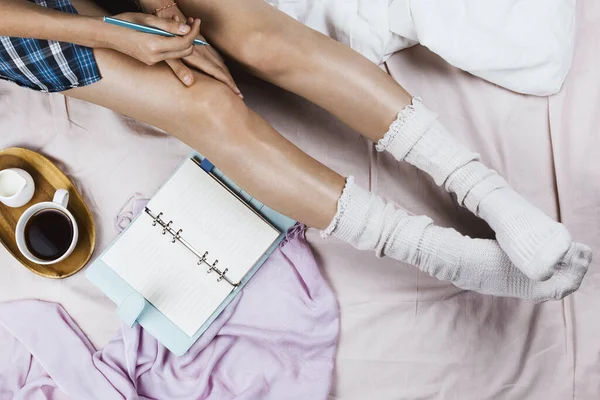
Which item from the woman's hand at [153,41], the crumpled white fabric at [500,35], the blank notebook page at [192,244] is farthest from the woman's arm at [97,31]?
the crumpled white fabric at [500,35]

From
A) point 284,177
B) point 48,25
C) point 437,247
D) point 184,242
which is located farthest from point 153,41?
point 437,247

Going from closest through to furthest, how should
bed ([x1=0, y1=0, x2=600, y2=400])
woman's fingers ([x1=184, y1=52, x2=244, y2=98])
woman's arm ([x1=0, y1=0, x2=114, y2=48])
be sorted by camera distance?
woman's arm ([x1=0, y1=0, x2=114, y2=48]), woman's fingers ([x1=184, y1=52, x2=244, y2=98]), bed ([x1=0, y1=0, x2=600, y2=400])

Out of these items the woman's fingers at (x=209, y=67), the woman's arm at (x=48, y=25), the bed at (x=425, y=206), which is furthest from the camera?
the bed at (x=425, y=206)

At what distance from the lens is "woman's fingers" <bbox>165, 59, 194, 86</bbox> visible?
2.66 ft

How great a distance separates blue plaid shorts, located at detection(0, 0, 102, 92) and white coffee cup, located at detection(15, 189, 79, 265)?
0.75 ft

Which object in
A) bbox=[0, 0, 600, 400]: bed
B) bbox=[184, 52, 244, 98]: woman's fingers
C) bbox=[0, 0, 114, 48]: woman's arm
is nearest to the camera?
bbox=[0, 0, 114, 48]: woman's arm

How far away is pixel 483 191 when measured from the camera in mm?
842

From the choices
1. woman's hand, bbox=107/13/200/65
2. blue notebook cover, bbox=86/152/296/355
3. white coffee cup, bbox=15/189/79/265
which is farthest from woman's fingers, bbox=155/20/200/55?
white coffee cup, bbox=15/189/79/265

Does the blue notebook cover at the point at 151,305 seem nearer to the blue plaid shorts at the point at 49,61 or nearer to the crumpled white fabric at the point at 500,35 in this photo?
the blue plaid shorts at the point at 49,61

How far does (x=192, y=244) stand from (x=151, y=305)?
13 cm

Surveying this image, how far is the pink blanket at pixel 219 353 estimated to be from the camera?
0.97 meters

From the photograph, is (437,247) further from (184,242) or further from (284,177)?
(184,242)

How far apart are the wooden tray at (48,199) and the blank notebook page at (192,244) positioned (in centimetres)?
7

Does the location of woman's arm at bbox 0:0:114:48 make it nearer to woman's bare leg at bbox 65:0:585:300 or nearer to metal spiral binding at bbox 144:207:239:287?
woman's bare leg at bbox 65:0:585:300
